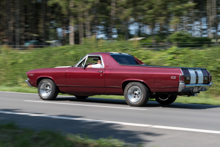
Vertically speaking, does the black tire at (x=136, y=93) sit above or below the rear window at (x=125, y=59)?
below

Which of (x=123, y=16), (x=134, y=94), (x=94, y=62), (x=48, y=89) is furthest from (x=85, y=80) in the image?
(x=123, y=16)

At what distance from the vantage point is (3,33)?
59844 millimetres

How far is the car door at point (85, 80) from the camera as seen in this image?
995 centimetres

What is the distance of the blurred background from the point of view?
1582 cm

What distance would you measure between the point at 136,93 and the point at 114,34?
33148mm

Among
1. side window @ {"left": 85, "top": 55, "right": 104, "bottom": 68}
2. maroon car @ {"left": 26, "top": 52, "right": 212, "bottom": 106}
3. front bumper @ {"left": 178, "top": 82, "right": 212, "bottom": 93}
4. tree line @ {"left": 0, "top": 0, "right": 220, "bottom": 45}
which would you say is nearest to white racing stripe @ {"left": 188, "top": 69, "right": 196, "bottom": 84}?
maroon car @ {"left": 26, "top": 52, "right": 212, "bottom": 106}

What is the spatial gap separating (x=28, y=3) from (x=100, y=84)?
153 ft

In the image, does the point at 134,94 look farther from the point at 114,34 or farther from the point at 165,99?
the point at 114,34

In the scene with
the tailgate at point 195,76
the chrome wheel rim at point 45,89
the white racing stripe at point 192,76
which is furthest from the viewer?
the chrome wheel rim at point 45,89

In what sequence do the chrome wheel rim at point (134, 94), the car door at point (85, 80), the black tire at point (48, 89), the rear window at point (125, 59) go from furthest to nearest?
the black tire at point (48, 89) < the rear window at point (125, 59) < the car door at point (85, 80) < the chrome wheel rim at point (134, 94)

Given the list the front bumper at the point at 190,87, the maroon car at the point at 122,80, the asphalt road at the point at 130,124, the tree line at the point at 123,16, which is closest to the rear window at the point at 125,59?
the maroon car at the point at 122,80

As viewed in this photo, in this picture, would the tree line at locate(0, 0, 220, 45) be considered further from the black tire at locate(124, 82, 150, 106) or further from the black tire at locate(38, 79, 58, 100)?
the black tire at locate(124, 82, 150, 106)

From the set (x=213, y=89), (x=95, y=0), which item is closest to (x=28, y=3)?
(x=95, y=0)

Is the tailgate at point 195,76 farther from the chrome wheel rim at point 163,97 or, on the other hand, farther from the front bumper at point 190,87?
the chrome wheel rim at point 163,97
